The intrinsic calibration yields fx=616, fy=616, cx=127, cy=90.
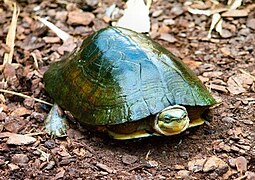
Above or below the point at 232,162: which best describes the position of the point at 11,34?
above

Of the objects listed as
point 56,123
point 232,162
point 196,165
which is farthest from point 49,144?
point 232,162

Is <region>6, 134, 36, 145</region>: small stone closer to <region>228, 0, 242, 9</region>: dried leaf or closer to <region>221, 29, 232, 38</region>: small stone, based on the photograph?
<region>221, 29, 232, 38</region>: small stone

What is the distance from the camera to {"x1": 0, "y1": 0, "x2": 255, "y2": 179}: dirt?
303cm

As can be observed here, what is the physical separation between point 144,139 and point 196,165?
347 mm

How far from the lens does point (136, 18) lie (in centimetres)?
419

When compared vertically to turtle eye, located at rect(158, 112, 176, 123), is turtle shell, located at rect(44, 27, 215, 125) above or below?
above

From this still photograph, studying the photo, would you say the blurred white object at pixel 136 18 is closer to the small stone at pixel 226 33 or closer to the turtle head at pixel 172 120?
the small stone at pixel 226 33

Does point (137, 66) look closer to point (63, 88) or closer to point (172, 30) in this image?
point (63, 88)

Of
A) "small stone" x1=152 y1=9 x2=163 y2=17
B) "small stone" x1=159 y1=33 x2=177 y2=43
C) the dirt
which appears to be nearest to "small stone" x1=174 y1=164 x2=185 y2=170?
the dirt

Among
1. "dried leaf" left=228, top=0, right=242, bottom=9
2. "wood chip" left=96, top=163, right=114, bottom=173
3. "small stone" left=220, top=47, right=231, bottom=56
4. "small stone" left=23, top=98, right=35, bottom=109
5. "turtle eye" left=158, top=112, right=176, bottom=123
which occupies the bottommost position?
"wood chip" left=96, top=163, right=114, bottom=173

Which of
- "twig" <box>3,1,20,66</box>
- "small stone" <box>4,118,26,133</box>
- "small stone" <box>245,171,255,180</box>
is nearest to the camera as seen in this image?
"small stone" <box>245,171,255,180</box>

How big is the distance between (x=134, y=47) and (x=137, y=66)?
0.49 feet

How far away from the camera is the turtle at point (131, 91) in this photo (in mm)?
3088

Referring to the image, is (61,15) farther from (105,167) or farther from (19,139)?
(105,167)
